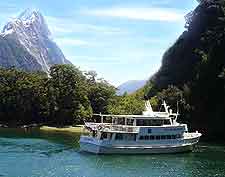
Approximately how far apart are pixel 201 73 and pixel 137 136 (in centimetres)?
3502

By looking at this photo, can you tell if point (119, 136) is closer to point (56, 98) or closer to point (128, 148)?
point (128, 148)

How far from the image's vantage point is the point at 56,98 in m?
128

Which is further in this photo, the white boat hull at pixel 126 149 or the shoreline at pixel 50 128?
the shoreline at pixel 50 128

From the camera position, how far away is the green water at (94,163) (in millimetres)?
60750

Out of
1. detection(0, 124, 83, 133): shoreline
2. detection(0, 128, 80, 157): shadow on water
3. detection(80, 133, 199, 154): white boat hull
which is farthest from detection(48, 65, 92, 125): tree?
detection(80, 133, 199, 154): white boat hull

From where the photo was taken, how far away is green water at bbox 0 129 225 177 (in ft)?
199

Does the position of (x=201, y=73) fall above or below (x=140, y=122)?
above

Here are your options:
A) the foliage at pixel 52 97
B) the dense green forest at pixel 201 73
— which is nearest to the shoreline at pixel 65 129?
the foliage at pixel 52 97

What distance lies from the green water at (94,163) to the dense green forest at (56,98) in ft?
128

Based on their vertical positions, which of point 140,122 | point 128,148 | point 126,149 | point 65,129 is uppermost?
point 140,122

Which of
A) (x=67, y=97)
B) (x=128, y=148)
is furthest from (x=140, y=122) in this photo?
(x=67, y=97)

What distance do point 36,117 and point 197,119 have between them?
41.4 metres

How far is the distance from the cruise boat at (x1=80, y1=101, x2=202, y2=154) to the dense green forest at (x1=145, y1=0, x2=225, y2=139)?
80.5 feet

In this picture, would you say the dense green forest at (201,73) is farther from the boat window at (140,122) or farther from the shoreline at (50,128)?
the boat window at (140,122)
